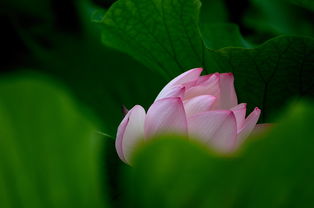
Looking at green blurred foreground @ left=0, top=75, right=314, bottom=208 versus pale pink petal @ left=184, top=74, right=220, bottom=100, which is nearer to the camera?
green blurred foreground @ left=0, top=75, right=314, bottom=208

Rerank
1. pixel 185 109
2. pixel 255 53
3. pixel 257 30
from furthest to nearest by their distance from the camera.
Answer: pixel 257 30, pixel 255 53, pixel 185 109

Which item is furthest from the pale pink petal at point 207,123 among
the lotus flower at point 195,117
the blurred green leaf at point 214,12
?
the blurred green leaf at point 214,12

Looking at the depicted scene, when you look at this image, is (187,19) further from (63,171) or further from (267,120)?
(63,171)

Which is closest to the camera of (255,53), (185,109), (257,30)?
(185,109)

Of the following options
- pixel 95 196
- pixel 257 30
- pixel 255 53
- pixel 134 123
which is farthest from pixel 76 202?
pixel 257 30

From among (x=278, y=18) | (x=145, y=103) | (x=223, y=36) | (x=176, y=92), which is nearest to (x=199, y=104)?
(x=176, y=92)

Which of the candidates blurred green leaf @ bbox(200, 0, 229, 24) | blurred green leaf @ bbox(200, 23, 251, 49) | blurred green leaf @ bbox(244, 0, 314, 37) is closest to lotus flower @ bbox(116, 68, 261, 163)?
blurred green leaf @ bbox(200, 23, 251, 49)

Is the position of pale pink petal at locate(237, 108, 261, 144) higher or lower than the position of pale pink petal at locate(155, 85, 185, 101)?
lower

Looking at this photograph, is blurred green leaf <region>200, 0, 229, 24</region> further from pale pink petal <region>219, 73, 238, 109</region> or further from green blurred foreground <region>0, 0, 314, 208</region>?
pale pink petal <region>219, 73, 238, 109</region>

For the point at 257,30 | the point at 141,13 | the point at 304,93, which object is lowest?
the point at 257,30
